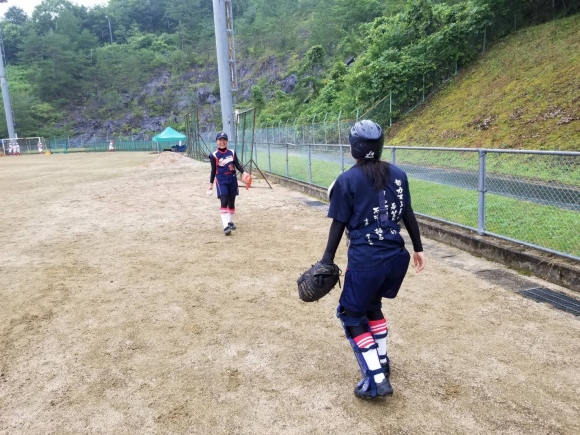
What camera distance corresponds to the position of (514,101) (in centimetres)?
Result: 1694

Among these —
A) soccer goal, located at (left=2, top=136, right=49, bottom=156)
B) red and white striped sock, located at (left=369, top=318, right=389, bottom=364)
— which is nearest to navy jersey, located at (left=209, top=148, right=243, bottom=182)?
red and white striped sock, located at (left=369, top=318, right=389, bottom=364)

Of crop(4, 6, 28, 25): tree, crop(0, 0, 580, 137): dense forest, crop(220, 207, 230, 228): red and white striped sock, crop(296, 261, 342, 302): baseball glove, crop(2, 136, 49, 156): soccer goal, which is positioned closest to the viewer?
crop(296, 261, 342, 302): baseball glove

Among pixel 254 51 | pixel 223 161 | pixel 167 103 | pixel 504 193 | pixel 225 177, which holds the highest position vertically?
pixel 254 51

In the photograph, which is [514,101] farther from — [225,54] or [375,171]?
[375,171]

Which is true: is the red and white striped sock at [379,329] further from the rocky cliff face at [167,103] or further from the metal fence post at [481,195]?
the rocky cliff face at [167,103]

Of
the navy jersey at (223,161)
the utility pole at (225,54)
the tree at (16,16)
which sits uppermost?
the tree at (16,16)

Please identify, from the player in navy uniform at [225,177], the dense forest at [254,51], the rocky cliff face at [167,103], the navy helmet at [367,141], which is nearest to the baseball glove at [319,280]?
the navy helmet at [367,141]

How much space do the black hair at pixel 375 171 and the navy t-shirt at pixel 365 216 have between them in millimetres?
27

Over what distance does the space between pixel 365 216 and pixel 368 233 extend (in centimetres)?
11

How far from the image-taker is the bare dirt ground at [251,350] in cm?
294

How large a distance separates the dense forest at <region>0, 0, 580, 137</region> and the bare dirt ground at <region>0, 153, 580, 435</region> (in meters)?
19.9

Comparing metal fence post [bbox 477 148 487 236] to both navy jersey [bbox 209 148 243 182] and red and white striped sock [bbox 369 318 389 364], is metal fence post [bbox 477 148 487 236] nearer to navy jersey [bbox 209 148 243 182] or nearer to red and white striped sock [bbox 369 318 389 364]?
red and white striped sock [bbox 369 318 389 364]

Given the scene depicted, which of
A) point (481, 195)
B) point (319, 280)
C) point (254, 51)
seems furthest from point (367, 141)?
point (254, 51)

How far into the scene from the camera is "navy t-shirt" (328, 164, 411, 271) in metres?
2.88
